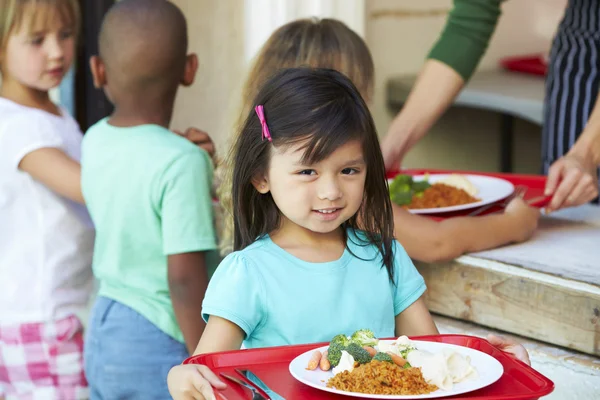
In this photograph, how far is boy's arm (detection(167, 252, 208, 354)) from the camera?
1.98m

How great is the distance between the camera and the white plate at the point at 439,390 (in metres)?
1.16

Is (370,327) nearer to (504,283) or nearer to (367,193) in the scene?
(367,193)

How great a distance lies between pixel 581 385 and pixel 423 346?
53 cm

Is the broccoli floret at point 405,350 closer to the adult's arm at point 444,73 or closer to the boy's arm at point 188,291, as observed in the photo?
the boy's arm at point 188,291

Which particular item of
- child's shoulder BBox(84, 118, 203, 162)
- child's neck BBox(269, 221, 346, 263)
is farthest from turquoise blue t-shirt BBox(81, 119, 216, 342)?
child's neck BBox(269, 221, 346, 263)

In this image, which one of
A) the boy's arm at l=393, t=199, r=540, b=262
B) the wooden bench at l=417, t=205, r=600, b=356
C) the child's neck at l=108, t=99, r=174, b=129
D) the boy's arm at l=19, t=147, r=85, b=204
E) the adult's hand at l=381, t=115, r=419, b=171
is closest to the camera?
the wooden bench at l=417, t=205, r=600, b=356

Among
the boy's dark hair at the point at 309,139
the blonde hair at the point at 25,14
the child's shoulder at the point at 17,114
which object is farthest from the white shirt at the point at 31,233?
the boy's dark hair at the point at 309,139

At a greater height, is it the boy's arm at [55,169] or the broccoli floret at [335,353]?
the broccoli floret at [335,353]

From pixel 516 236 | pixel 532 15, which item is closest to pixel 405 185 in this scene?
pixel 516 236

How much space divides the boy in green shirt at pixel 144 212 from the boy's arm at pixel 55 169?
0.40 feet

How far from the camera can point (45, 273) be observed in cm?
238

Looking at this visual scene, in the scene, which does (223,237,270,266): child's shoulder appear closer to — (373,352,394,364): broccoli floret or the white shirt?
(373,352,394,364): broccoli floret

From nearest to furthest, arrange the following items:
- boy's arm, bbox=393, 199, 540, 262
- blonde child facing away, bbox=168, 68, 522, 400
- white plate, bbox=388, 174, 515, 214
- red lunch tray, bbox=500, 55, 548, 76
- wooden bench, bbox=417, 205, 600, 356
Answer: blonde child facing away, bbox=168, 68, 522, 400
wooden bench, bbox=417, 205, 600, 356
boy's arm, bbox=393, 199, 540, 262
white plate, bbox=388, 174, 515, 214
red lunch tray, bbox=500, 55, 548, 76

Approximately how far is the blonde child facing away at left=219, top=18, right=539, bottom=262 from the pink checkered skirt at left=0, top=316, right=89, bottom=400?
20.8 inches
